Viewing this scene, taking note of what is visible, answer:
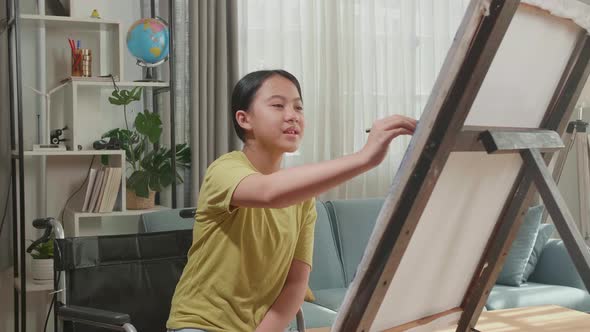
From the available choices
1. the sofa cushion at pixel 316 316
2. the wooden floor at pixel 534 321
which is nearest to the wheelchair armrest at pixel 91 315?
the wooden floor at pixel 534 321

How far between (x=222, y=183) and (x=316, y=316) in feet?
6.56

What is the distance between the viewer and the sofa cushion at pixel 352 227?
13.1 ft

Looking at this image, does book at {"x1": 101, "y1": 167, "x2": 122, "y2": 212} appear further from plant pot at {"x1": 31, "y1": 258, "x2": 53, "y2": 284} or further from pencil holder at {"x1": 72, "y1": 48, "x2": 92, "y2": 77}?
pencil holder at {"x1": 72, "y1": 48, "x2": 92, "y2": 77}

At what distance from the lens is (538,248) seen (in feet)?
13.7

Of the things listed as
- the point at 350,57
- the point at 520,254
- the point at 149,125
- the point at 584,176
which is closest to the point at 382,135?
the point at 149,125

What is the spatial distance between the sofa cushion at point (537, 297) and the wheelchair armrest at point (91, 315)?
2192mm

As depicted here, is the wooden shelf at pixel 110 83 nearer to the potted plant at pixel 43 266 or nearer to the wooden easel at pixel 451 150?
the potted plant at pixel 43 266

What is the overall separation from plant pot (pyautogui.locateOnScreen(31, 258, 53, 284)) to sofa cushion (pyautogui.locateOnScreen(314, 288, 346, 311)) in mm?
→ 1188

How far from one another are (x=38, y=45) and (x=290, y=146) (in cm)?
253

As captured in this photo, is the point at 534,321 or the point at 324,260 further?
the point at 324,260

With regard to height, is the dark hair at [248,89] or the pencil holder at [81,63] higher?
the pencil holder at [81,63]

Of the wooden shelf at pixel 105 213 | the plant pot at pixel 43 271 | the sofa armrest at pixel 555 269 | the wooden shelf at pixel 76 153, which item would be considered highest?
the wooden shelf at pixel 76 153

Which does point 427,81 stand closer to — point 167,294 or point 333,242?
point 333,242

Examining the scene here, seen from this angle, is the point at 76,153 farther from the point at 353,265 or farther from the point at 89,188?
the point at 353,265
